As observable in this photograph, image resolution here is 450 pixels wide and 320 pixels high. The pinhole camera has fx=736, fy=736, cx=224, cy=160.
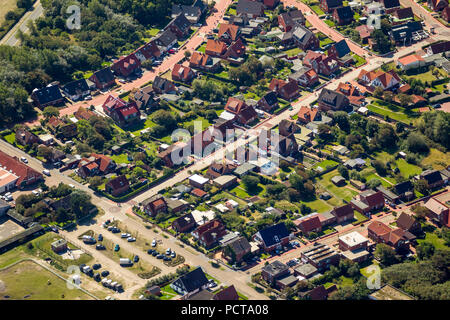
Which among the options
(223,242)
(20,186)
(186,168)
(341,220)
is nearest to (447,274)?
(341,220)

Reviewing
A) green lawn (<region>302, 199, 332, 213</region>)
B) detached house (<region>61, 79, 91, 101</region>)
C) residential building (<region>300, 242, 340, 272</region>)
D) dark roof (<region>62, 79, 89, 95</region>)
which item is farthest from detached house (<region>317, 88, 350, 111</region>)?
dark roof (<region>62, 79, 89, 95</region>)

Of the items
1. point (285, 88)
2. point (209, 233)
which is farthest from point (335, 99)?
point (209, 233)

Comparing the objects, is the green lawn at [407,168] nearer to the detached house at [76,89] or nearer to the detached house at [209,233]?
the detached house at [209,233]

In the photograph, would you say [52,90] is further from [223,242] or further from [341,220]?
[341,220]

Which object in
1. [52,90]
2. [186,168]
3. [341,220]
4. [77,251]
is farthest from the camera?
[52,90]

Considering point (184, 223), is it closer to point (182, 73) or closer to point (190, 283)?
point (190, 283)

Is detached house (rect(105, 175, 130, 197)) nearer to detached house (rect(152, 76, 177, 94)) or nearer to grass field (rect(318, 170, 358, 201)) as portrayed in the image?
detached house (rect(152, 76, 177, 94))
